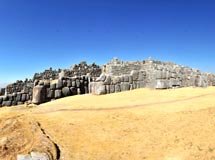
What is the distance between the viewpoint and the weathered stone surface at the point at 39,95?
2025 cm

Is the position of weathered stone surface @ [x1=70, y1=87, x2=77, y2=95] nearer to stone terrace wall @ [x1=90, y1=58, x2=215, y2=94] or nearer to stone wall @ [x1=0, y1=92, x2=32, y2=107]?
stone terrace wall @ [x1=90, y1=58, x2=215, y2=94]

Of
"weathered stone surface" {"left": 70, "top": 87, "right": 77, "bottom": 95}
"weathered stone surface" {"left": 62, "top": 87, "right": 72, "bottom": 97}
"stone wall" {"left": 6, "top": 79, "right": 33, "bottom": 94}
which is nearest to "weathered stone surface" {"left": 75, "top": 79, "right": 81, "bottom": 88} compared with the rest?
"weathered stone surface" {"left": 70, "top": 87, "right": 77, "bottom": 95}

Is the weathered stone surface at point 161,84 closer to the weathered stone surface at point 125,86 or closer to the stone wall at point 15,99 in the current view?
the weathered stone surface at point 125,86

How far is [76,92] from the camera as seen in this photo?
2280 cm

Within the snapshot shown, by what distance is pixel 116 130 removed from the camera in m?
12.8

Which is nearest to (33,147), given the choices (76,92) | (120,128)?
(120,128)

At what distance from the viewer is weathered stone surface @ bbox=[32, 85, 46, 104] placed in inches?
797

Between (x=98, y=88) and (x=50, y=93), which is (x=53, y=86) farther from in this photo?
(x=98, y=88)

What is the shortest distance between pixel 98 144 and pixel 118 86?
1113 cm

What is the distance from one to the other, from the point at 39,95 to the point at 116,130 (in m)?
9.39

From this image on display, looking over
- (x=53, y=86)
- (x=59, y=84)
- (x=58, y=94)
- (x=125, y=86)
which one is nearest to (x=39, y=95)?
(x=53, y=86)

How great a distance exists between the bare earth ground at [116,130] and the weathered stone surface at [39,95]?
305 cm

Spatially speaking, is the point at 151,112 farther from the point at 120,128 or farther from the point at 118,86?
the point at 118,86

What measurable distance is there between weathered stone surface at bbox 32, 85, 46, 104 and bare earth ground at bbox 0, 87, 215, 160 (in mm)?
3054
